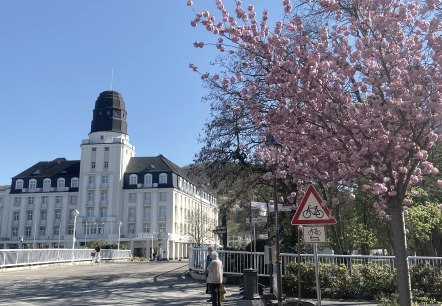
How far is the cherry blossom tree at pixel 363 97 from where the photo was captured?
8422 mm

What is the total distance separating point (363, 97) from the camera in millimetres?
10273

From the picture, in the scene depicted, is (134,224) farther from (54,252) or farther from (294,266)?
(294,266)

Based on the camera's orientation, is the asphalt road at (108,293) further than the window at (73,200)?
No

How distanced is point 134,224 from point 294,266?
83.1m

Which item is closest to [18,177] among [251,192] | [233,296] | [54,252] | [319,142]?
[54,252]

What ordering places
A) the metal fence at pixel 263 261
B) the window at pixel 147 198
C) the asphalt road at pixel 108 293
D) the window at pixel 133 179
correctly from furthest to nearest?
the window at pixel 133 179 → the window at pixel 147 198 → the metal fence at pixel 263 261 → the asphalt road at pixel 108 293

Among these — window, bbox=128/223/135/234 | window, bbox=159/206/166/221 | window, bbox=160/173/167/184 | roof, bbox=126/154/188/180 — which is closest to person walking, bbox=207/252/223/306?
window, bbox=159/206/166/221

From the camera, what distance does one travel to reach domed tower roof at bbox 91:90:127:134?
323 ft

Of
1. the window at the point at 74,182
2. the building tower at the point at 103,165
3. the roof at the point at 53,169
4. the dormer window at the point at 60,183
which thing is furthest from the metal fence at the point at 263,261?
the roof at the point at 53,169

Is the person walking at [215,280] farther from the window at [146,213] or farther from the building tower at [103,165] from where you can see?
the building tower at [103,165]

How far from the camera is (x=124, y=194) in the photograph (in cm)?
9919

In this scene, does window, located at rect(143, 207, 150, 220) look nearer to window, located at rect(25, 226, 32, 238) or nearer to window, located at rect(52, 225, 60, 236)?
window, located at rect(52, 225, 60, 236)

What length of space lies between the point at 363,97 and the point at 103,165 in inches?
3639

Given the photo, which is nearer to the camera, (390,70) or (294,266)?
(390,70)
